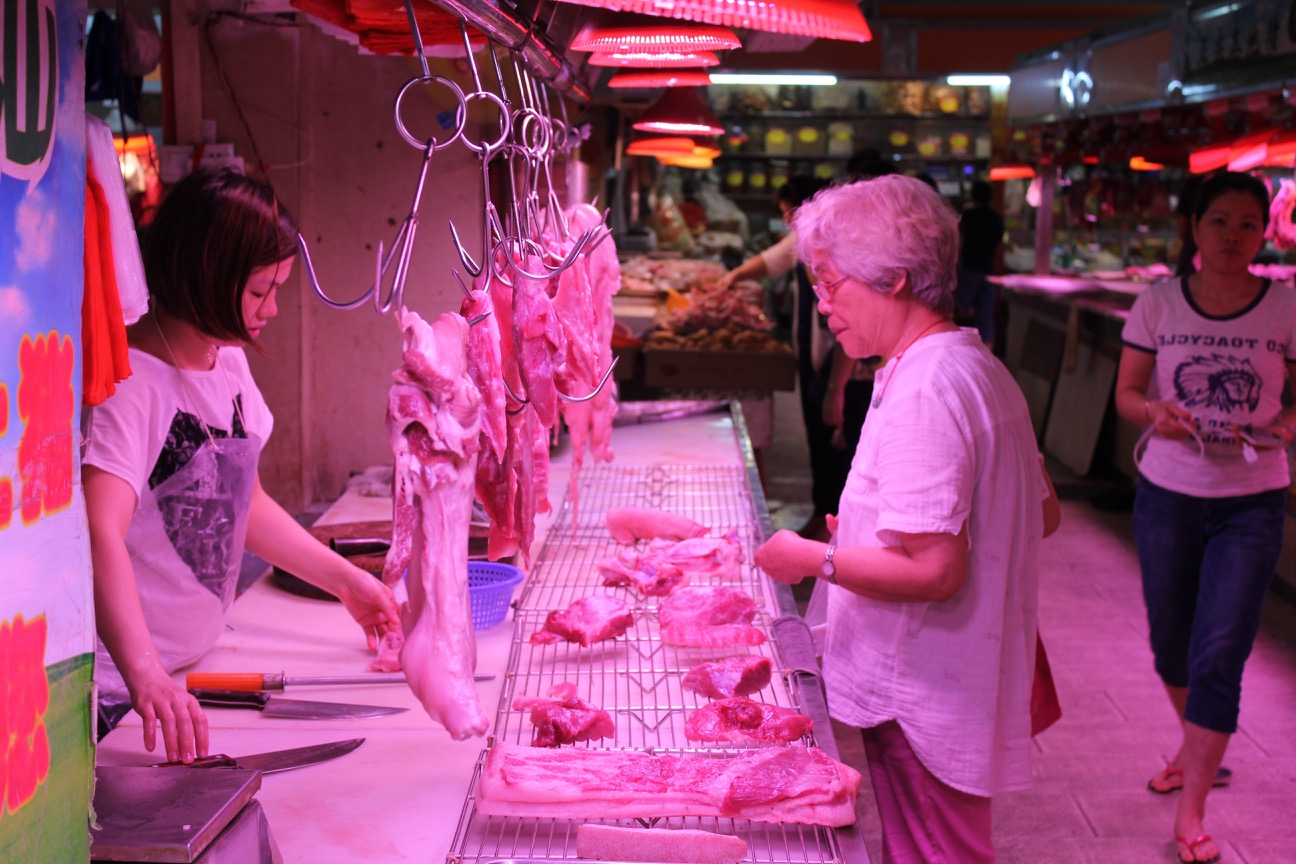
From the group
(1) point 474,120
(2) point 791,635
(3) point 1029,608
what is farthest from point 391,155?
(3) point 1029,608

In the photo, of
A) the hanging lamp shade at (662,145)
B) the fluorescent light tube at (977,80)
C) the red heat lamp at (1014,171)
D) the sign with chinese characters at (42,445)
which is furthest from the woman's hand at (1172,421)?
the fluorescent light tube at (977,80)

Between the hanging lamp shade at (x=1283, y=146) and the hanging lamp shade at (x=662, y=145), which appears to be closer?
the hanging lamp shade at (x=662, y=145)

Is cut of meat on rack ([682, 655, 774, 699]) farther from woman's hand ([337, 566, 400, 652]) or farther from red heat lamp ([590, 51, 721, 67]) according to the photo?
red heat lamp ([590, 51, 721, 67])

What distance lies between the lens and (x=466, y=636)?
1.74 metres

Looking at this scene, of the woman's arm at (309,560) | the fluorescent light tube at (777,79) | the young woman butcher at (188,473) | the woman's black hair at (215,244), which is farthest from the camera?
the fluorescent light tube at (777,79)

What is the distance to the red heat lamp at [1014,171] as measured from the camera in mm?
12688

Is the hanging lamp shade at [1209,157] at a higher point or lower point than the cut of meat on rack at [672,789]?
higher

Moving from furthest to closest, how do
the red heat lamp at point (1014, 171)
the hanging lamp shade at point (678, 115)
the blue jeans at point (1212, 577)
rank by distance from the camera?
the red heat lamp at point (1014, 171), the hanging lamp shade at point (678, 115), the blue jeans at point (1212, 577)

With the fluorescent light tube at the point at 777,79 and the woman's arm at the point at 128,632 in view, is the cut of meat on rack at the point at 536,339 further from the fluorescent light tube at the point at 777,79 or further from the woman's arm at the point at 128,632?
the fluorescent light tube at the point at 777,79

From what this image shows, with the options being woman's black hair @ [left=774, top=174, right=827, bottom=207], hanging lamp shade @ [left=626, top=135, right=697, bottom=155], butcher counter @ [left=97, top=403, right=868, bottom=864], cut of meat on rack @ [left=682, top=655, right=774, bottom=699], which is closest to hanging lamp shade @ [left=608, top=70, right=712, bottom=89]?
butcher counter @ [left=97, top=403, right=868, bottom=864]

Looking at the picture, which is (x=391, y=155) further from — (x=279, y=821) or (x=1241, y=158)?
(x=1241, y=158)

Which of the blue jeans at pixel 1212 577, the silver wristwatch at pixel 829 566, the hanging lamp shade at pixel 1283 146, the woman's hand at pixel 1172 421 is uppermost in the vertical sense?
the hanging lamp shade at pixel 1283 146

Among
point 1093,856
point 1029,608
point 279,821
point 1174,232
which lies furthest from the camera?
point 1174,232

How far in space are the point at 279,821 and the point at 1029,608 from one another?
1444mm
